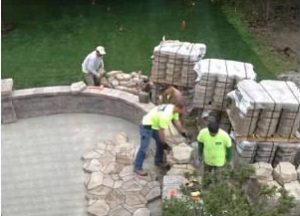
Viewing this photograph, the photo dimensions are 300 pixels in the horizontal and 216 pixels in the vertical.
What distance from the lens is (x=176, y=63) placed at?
34.6 ft

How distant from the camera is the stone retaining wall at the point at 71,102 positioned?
37.1 feet

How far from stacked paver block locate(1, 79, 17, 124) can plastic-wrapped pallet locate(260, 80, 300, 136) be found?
5.62 metres

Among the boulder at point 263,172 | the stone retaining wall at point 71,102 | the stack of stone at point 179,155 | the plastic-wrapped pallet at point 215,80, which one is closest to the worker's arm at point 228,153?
the boulder at point 263,172

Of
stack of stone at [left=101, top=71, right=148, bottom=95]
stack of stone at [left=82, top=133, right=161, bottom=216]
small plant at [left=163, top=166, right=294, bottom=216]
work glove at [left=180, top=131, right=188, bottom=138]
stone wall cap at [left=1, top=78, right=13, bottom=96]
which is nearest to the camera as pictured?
small plant at [left=163, top=166, right=294, bottom=216]

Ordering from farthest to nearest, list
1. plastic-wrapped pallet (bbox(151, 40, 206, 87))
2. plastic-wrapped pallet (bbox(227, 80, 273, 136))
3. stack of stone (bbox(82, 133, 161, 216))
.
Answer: plastic-wrapped pallet (bbox(151, 40, 206, 87)) < stack of stone (bbox(82, 133, 161, 216)) < plastic-wrapped pallet (bbox(227, 80, 273, 136))

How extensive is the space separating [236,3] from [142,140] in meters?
11.1

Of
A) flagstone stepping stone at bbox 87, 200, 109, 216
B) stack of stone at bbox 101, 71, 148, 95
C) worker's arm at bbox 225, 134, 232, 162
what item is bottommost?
flagstone stepping stone at bbox 87, 200, 109, 216

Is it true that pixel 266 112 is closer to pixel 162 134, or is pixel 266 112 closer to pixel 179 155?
pixel 179 155

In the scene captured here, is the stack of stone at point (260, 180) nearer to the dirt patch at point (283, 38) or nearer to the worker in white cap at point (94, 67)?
the worker in white cap at point (94, 67)

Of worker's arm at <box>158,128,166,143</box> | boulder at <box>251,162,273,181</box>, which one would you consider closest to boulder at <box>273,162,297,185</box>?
boulder at <box>251,162,273,181</box>

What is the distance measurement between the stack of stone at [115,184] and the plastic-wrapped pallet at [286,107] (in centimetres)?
256

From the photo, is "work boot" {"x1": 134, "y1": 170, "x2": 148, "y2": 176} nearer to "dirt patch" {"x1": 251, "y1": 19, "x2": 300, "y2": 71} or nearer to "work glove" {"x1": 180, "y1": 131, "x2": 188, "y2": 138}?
"work glove" {"x1": 180, "y1": 131, "x2": 188, "y2": 138}

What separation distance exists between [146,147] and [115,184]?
3.06ft

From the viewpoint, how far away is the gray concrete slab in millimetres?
9102
